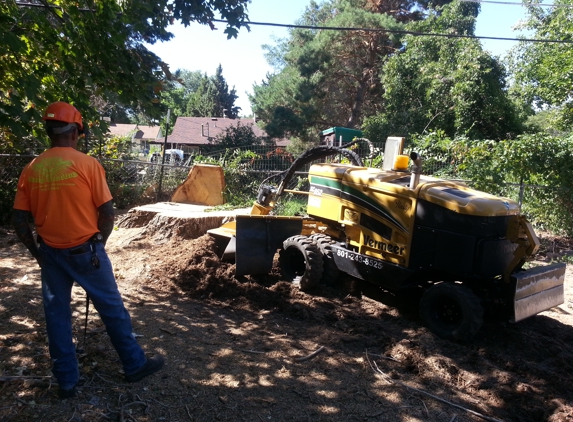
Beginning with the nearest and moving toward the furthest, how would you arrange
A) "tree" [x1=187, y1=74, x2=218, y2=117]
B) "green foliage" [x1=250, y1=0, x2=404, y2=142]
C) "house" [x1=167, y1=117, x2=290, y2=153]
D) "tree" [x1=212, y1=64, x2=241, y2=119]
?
1. "green foliage" [x1=250, y1=0, x2=404, y2=142]
2. "house" [x1=167, y1=117, x2=290, y2=153]
3. "tree" [x1=187, y1=74, x2=218, y2=117]
4. "tree" [x1=212, y1=64, x2=241, y2=119]

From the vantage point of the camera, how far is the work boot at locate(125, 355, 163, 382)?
339 centimetres

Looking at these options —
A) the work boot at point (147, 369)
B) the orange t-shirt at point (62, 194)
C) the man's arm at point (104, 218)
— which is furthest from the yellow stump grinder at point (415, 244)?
the orange t-shirt at point (62, 194)

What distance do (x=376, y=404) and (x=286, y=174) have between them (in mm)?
3821

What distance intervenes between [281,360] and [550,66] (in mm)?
17484

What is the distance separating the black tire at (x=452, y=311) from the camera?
452 cm

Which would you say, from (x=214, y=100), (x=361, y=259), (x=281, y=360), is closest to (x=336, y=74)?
(x=361, y=259)

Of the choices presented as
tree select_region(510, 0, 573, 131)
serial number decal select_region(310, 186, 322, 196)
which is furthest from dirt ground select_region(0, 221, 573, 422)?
tree select_region(510, 0, 573, 131)

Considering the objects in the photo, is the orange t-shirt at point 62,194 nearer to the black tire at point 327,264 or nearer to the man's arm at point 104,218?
the man's arm at point 104,218

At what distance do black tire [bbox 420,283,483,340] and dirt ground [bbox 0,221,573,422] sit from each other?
136mm

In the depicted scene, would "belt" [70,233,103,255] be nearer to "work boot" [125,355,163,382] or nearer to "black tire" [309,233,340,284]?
"work boot" [125,355,163,382]

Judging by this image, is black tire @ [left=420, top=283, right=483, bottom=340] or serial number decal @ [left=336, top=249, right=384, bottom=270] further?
serial number decal @ [left=336, top=249, right=384, bottom=270]

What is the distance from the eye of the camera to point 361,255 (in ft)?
18.2

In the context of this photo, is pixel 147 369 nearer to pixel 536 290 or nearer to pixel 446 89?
pixel 536 290

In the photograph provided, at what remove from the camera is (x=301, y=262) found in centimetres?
629
